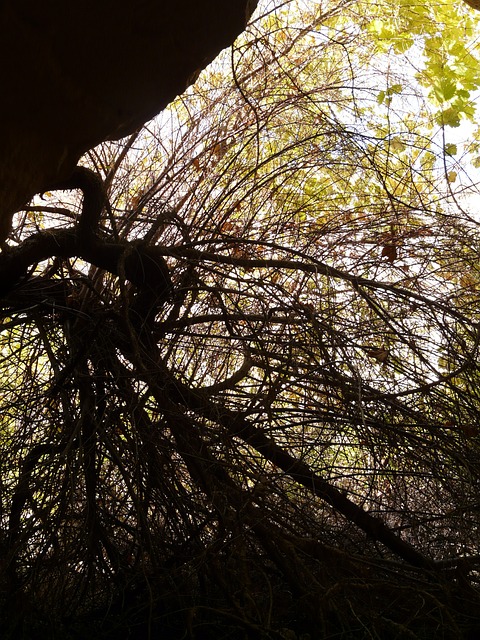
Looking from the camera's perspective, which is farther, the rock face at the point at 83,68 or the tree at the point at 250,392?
the tree at the point at 250,392

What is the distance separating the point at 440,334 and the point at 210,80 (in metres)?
2.30

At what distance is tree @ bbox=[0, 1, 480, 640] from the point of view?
99.3 inches

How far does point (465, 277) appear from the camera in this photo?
3.79 metres

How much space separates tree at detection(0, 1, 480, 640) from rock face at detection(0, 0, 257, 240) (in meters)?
0.49

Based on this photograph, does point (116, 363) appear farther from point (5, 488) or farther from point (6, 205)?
point (6, 205)

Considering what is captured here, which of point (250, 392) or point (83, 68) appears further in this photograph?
point (250, 392)

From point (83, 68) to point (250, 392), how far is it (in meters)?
1.86

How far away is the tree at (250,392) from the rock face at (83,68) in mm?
492

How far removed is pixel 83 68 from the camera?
1912mm

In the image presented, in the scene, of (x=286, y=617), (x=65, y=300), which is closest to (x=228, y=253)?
(x=65, y=300)

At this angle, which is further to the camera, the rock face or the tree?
the tree

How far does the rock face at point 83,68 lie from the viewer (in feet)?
5.70

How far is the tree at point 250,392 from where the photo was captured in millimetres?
2523

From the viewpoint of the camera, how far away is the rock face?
174 cm
